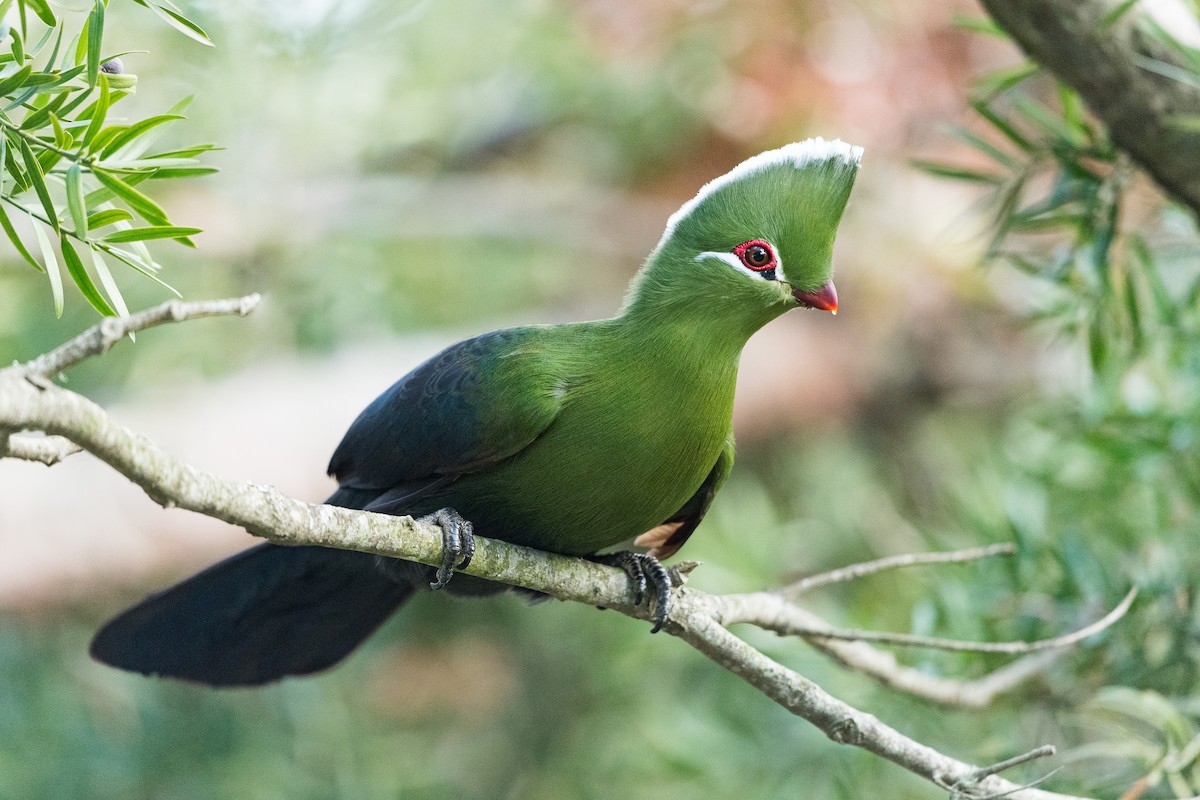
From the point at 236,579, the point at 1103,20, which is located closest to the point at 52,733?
the point at 236,579

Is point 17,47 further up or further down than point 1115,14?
further down

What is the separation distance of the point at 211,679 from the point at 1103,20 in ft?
7.11

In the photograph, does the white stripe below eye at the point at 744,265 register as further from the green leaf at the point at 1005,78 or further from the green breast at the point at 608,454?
the green leaf at the point at 1005,78

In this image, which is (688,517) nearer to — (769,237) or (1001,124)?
(769,237)

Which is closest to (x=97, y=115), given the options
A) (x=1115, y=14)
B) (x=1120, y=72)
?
(x=1115, y=14)

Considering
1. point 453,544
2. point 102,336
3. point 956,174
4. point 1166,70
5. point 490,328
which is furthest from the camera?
point 490,328

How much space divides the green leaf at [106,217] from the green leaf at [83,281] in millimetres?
51

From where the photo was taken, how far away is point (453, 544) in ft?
5.77

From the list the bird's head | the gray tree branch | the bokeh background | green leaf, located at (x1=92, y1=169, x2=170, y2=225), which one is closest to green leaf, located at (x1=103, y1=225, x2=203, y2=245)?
green leaf, located at (x1=92, y1=169, x2=170, y2=225)

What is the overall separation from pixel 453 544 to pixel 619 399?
1.33ft

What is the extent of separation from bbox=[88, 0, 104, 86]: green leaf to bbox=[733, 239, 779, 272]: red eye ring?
1.12 metres

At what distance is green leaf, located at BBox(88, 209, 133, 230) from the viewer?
135 cm

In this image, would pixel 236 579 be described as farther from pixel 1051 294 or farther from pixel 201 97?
pixel 201 97

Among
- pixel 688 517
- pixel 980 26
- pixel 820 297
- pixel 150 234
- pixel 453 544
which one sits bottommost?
pixel 688 517
